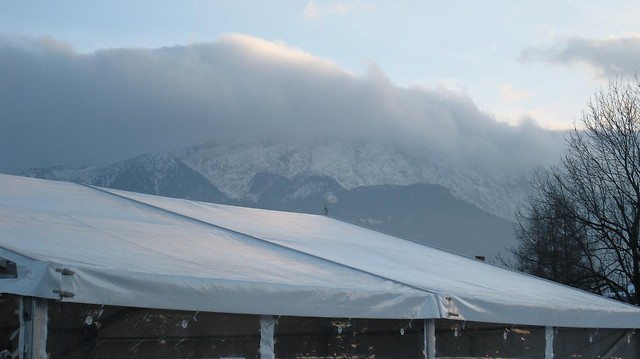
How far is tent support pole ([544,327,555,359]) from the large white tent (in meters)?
0.17

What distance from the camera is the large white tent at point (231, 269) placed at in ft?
17.7

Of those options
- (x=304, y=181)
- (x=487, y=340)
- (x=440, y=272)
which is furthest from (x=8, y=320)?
(x=304, y=181)

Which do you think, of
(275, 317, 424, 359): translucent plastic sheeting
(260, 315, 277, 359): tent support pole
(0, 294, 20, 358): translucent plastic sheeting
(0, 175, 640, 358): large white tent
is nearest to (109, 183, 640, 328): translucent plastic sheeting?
(0, 175, 640, 358): large white tent

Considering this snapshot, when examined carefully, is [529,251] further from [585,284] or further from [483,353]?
[483,353]

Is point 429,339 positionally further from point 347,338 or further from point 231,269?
point 231,269

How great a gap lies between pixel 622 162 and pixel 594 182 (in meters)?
1.03

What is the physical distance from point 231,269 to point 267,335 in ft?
1.86

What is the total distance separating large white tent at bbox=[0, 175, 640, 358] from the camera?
17.7ft

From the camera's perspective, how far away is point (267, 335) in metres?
6.29

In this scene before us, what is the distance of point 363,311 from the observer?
260 inches

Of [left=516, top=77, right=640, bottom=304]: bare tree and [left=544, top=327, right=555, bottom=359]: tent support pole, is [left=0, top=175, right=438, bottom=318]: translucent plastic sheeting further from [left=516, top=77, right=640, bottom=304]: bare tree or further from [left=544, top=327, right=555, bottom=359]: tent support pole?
[left=516, top=77, right=640, bottom=304]: bare tree

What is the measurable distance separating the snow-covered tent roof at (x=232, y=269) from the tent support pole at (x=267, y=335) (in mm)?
183

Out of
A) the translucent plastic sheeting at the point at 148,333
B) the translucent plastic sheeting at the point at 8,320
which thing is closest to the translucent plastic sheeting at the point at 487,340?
the translucent plastic sheeting at the point at 148,333

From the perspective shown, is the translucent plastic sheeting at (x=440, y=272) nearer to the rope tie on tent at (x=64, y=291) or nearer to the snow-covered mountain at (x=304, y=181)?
the rope tie on tent at (x=64, y=291)
